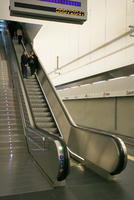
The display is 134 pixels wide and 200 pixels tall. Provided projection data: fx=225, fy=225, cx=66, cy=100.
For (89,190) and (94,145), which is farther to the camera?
(94,145)

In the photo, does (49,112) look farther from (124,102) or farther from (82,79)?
(82,79)

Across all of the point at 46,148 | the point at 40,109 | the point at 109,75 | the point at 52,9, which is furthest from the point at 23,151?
the point at 109,75

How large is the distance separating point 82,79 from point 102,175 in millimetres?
8514

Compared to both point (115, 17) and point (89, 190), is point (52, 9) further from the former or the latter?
point (115, 17)

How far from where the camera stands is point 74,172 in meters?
5.39

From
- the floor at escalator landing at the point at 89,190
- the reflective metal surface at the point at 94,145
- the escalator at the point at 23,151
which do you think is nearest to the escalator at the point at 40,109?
the reflective metal surface at the point at 94,145

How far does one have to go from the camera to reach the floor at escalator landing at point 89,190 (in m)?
3.91

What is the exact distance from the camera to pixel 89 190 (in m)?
4.27

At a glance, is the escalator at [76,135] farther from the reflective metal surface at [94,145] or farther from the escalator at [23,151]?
the escalator at [23,151]

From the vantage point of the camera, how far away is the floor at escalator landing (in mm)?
3910

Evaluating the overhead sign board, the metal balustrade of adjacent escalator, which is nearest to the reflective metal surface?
the metal balustrade of adjacent escalator

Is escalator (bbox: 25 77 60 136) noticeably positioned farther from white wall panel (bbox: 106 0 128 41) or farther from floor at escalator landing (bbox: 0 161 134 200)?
white wall panel (bbox: 106 0 128 41)

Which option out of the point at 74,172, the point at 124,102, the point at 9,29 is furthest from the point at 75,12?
the point at 9,29

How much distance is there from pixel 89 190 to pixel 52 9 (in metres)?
4.32
